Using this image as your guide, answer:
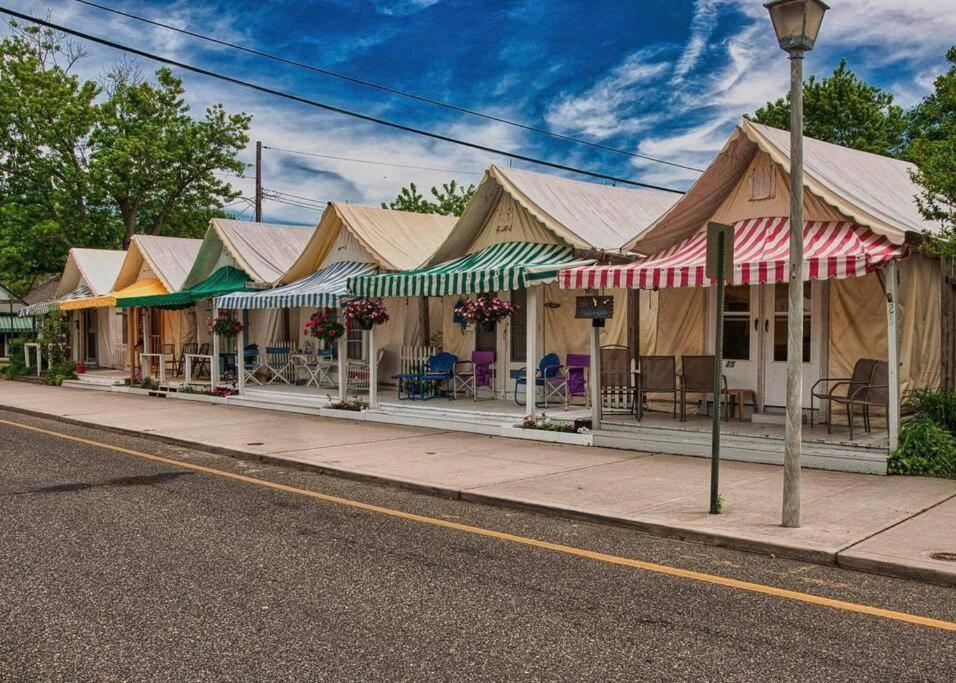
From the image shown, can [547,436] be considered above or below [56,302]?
below

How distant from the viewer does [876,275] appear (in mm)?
11094

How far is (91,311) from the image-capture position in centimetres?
3325

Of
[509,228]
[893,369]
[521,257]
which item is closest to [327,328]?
[509,228]

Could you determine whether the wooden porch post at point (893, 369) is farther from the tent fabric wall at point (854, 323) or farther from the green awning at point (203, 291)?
the green awning at point (203, 291)

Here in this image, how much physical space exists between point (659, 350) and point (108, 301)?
18.4 metres

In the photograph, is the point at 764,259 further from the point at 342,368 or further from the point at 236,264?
the point at 236,264

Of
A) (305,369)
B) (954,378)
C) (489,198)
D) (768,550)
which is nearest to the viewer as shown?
(768,550)

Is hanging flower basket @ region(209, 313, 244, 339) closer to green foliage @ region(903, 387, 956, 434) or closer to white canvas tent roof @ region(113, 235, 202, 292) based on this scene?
white canvas tent roof @ region(113, 235, 202, 292)

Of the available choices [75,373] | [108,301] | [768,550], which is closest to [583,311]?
[768,550]

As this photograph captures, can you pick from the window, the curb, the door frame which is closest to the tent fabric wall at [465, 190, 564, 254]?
the window

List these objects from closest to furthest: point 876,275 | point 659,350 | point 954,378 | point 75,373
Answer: point 876,275
point 954,378
point 659,350
point 75,373

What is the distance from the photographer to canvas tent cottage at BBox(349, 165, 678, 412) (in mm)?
14633

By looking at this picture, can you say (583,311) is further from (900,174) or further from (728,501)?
(900,174)

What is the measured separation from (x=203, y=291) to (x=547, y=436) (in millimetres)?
13127
